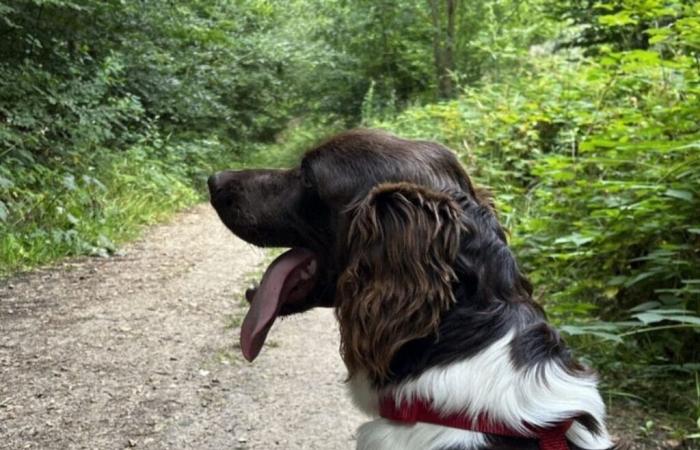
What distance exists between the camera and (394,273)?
2.00m

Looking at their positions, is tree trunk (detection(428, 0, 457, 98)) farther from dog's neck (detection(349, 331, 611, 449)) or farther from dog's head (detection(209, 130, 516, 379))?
dog's neck (detection(349, 331, 611, 449))

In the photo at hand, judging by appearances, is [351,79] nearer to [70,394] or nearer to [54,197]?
[54,197]

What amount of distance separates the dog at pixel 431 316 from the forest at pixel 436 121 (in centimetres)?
93

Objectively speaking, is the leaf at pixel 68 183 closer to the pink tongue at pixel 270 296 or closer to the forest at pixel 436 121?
the forest at pixel 436 121

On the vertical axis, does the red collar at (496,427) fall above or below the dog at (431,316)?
below

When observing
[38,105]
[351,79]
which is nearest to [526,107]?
[38,105]

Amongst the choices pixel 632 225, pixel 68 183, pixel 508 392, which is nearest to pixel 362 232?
pixel 508 392

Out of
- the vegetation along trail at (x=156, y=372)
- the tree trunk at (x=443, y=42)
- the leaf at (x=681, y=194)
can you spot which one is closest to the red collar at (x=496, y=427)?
the vegetation along trail at (x=156, y=372)

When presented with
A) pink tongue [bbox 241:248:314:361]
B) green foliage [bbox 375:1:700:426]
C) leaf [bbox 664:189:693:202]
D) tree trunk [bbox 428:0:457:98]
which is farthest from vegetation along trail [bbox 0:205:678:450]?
tree trunk [bbox 428:0:457:98]

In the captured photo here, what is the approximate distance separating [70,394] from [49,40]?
6737 millimetres

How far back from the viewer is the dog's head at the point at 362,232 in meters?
1.97

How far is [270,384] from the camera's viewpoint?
4.31m

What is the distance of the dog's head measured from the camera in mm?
1971

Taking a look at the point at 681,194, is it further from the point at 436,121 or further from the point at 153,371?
the point at 436,121
